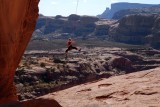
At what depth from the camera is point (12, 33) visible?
13.9 meters

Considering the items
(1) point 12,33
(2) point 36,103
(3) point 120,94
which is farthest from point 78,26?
(2) point 36,103

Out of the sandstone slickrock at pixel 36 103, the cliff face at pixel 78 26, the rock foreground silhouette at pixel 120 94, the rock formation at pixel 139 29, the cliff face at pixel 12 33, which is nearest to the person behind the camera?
the sandstone slickrock at pixel 36 103

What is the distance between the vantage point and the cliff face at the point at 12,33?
13.5 meters

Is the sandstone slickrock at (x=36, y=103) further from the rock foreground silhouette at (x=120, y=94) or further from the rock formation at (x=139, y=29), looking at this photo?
the rock formation at (x=139, y=29)

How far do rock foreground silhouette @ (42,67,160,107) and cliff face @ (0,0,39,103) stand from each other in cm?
298

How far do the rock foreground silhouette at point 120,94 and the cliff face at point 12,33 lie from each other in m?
2.98

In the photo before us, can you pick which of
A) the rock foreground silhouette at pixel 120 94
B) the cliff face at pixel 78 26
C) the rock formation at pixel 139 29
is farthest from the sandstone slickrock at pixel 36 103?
the cliff face at pixel 78 26

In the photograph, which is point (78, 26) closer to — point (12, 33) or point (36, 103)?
point (12, 33)

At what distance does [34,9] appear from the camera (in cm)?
1653

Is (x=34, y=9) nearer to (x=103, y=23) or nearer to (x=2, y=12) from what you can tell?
(x=2, y=12)

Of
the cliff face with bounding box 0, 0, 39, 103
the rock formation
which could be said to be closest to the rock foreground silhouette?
the cliff face with bounding box 0, 0, 39, 103

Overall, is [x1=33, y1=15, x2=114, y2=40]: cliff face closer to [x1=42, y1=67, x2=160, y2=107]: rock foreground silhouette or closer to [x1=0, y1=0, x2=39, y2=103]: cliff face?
[x1=0, y1=0, x2=39, y2=103]: cliff face

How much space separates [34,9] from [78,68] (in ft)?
145

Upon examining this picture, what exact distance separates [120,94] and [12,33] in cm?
537
